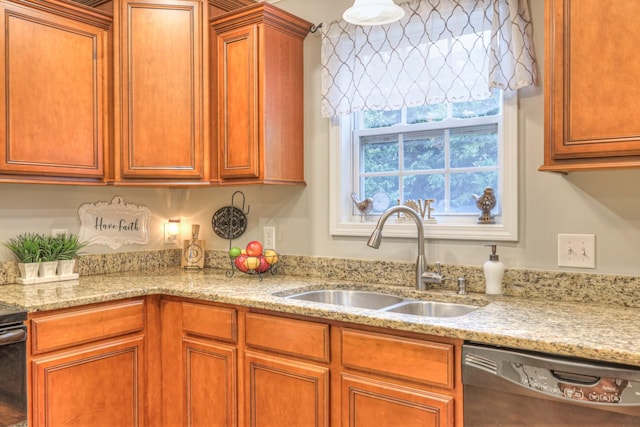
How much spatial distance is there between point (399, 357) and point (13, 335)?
129 cm

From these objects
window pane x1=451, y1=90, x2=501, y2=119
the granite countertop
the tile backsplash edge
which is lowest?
the granite countertop

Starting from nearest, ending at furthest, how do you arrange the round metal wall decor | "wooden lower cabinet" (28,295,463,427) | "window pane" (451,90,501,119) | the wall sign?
"wooden lower cabinet" (28,295,463,427) → "window pane" (451,90,501,119) → the wall sign → the round metal wall decor

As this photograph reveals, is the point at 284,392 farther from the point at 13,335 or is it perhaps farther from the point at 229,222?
the point at 229,222

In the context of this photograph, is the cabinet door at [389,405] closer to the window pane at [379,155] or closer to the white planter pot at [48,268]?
the window pane at [379,155]

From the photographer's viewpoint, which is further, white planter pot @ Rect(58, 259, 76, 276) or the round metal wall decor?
the round metal wall decor

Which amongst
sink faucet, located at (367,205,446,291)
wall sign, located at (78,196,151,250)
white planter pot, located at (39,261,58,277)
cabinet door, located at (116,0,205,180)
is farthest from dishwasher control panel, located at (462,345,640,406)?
wall sign, located at (78,196,151,250)

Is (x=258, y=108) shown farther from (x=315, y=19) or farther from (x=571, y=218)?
(x=571, y=218)

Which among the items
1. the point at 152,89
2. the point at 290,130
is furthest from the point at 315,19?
the point at 152,89

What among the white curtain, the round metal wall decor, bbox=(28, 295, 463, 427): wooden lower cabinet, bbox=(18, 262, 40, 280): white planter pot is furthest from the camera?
the round metal wall decor

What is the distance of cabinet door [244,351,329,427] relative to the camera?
1815mm

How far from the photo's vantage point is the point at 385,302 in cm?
224

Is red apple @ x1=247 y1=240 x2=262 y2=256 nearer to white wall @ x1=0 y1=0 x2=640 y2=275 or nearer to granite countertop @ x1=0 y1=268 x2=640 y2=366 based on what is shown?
granite countertop @ x1=0 y1=268 x2=640 y2=366

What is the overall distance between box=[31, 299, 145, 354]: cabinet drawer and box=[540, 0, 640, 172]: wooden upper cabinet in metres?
1.69

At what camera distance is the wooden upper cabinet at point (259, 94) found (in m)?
2.39
